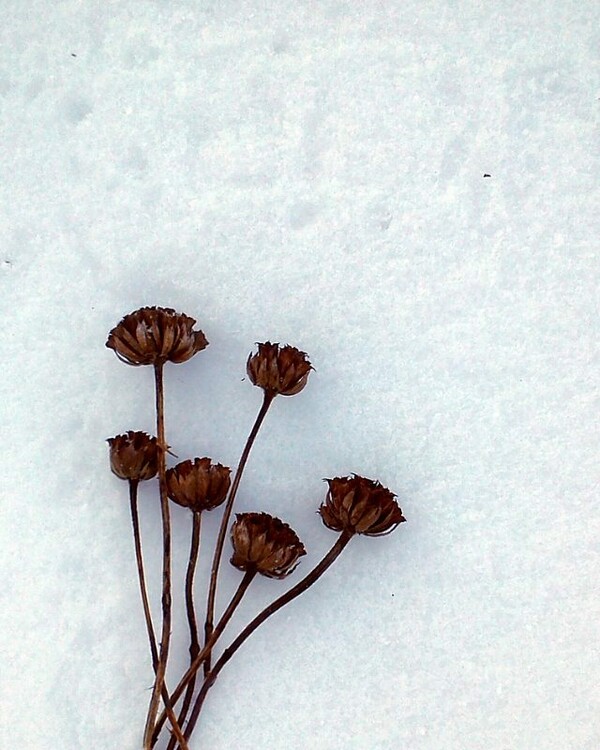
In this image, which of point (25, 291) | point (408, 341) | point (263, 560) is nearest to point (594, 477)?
point (408, 341)

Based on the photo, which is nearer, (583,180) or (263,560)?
(263,560)

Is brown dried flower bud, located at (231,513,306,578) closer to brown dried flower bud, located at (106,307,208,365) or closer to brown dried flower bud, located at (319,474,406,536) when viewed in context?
brown dried flower bud, located at (319,474,406,536)

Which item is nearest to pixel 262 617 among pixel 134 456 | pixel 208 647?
pixel 208 647

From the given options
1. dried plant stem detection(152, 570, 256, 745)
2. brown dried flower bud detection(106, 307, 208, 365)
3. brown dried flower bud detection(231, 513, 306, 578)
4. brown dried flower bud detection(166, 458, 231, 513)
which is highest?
brown dried flower bud detection(106, 307, 208, 365)

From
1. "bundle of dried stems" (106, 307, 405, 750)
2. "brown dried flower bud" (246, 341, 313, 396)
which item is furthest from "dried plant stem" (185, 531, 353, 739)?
"brown dried flower bud" (246, 341, 313, 396)

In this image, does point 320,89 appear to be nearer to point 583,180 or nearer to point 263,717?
point 583,180

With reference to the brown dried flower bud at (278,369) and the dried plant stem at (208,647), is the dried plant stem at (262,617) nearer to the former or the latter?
the dried plant stem at (208,647)
